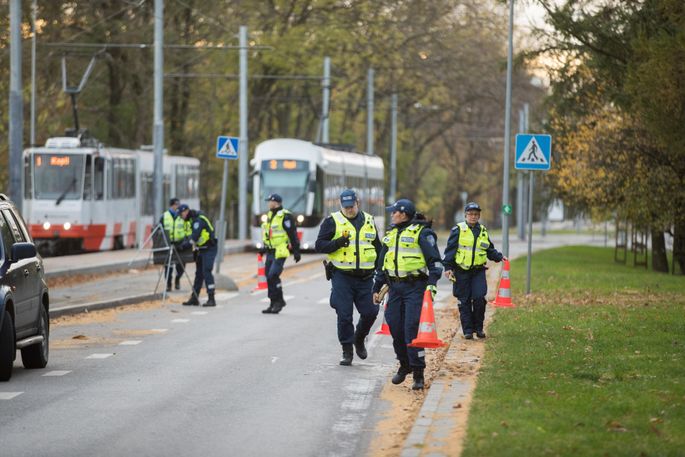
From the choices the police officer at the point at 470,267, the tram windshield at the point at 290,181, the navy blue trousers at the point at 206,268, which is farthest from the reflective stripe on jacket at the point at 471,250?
the tram windshield at the point at 290,181

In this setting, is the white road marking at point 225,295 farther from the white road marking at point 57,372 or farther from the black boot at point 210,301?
the white road marking at point 57,372

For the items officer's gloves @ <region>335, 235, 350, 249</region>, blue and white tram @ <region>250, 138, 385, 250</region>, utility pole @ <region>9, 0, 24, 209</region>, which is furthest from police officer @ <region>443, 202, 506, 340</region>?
blue and white tram @ <region>250, 138, 385, 250</region>

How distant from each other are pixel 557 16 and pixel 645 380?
14783 mm

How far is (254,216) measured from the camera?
152 ft

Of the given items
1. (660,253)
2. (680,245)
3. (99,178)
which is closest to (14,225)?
(680,245)

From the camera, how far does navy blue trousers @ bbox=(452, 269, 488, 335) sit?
1761 cm

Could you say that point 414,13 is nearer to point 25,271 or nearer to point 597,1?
point 597,1

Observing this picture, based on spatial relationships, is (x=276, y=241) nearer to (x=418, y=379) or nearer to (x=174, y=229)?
(x=174, y=229)

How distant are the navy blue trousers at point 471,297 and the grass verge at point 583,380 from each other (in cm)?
33

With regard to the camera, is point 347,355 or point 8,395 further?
point 347,355

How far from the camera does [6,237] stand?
1425 cm

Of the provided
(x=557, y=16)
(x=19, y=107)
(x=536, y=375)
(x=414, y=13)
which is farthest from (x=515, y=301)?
(x=414, y=13)

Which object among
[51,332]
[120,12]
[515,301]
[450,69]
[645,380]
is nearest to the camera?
[645,380]

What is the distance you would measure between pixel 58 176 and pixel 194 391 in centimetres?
2976
